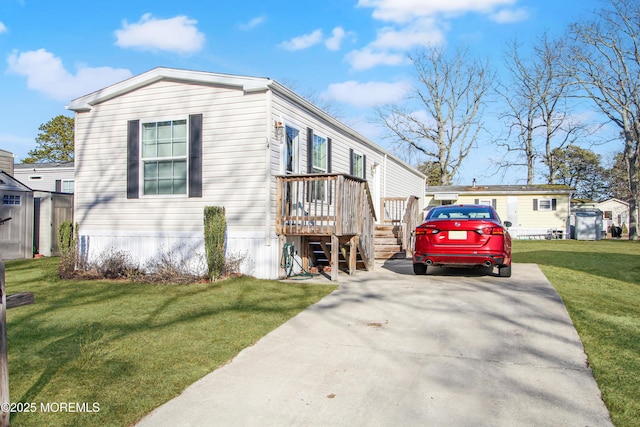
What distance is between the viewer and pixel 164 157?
974 centimetres

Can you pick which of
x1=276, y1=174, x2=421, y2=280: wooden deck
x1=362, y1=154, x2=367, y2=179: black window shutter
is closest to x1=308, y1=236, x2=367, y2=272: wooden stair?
x1=276, y1=174, x2=421, y2=280: wooden deck

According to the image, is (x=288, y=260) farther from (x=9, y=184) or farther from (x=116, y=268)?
(x=9, y=184)

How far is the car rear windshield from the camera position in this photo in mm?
8781

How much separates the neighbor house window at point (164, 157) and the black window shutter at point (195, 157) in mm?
230

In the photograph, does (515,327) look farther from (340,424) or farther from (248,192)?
(248,192)

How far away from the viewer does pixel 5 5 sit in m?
13.0

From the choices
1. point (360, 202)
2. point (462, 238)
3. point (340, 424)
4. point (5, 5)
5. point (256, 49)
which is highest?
point (256, 49)

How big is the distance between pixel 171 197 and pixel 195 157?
40.5 inches

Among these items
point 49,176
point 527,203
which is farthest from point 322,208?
point 527,203

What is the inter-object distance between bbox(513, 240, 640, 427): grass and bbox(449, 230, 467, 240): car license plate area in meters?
1.74

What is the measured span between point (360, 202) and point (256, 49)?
20.9m

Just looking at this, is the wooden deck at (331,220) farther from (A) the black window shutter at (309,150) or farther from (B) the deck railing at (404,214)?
(B) the deck railing at (404,214)

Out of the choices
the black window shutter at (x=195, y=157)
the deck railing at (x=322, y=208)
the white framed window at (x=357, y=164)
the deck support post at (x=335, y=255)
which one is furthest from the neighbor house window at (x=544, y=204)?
the black window shutter at (x=195, y=157)

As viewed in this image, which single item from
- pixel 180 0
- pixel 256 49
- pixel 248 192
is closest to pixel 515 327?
pixel 248 192
